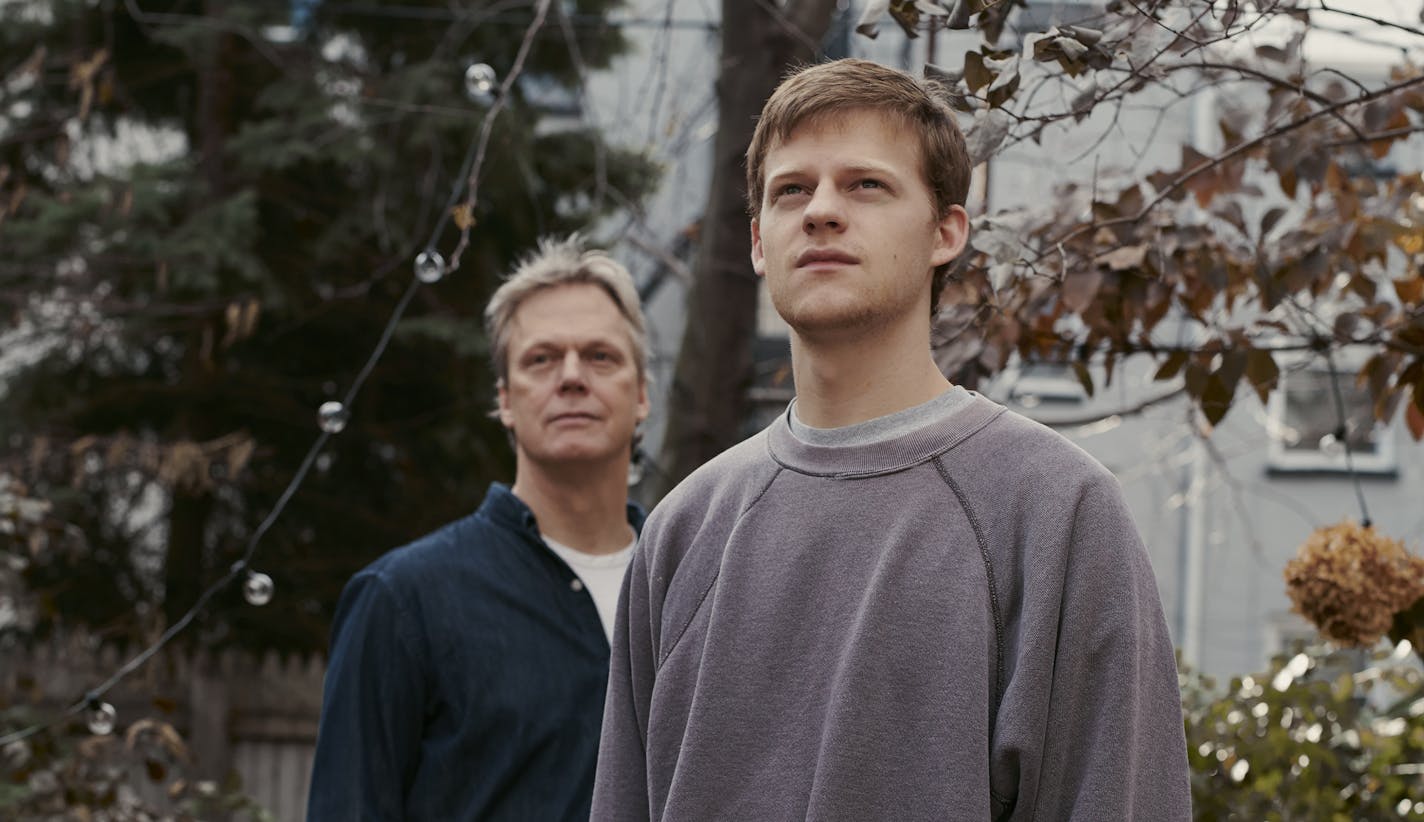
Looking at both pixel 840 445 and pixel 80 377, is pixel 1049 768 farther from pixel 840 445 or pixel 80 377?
pixel 80 377

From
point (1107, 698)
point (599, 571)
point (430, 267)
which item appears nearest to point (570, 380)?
point (599, 571)

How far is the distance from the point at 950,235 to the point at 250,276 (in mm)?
6029

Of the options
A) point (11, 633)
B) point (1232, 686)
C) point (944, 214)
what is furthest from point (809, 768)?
point (11, 633)

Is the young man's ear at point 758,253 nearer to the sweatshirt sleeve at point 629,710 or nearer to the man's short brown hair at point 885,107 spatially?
the man's short brown hair at point 885,107

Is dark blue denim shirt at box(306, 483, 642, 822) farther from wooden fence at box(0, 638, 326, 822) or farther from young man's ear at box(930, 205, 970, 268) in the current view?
wooden fence at box(0, 638, 326, 822)

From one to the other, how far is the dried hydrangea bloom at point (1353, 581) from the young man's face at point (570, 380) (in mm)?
1148

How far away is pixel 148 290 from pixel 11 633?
1.83 m

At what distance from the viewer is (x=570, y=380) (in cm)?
287

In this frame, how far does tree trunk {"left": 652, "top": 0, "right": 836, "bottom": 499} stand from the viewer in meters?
4.46

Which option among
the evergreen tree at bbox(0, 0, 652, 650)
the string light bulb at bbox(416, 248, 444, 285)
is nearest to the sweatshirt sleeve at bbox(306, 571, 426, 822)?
the string light bulb at bbox(416, 248, 444, 285)

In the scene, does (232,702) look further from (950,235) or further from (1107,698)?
(1107,698)

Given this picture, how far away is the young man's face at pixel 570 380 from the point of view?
2.86 metres

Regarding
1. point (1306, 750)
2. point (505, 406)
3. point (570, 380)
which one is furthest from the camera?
point (1306, 750)

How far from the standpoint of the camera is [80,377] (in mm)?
7938
